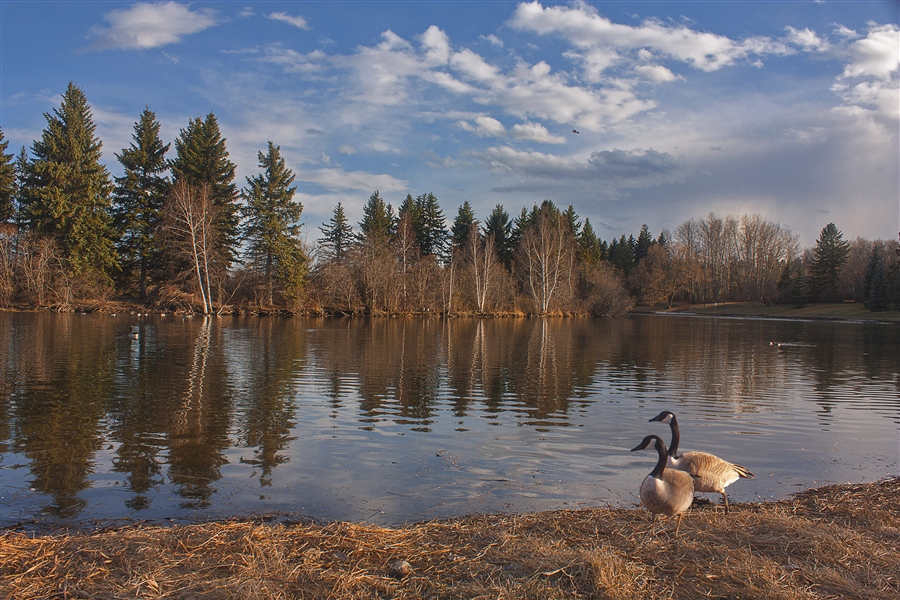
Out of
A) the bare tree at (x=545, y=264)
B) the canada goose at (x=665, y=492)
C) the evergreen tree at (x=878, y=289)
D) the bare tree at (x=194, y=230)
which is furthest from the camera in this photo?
the bare tree at (x=545, y=264)

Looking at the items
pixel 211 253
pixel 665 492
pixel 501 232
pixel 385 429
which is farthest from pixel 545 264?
pixel 665 492

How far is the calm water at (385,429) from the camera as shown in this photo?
7.84 m

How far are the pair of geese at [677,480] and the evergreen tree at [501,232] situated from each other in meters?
81.3

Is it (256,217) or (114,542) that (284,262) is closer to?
(256,217)

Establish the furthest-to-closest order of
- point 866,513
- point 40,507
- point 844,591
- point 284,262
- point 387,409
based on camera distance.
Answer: point 284,262, point 387,409, point 40,507, point 866,513, point 844,591

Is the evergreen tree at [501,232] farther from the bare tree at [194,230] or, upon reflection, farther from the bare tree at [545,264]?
the bare tree at [194,230]

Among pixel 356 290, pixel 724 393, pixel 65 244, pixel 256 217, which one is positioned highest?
pixel 256 217

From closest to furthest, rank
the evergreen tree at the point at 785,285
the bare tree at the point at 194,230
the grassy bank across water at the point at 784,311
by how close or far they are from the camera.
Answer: the bare tree at the point at 194,230
the grassy bank across water at the point at 784,311
the evergreen tree at the point at 785,285

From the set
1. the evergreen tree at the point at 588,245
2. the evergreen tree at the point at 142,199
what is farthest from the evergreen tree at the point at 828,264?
the evergreen tree at the point at 142,199

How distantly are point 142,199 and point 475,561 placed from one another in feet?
196

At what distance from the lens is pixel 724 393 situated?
696 inches

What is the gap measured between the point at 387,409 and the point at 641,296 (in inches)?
3989

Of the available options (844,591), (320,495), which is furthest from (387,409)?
(844,591)

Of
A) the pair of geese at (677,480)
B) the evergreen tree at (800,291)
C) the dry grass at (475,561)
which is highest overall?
the evergreen tree at (800,291)
